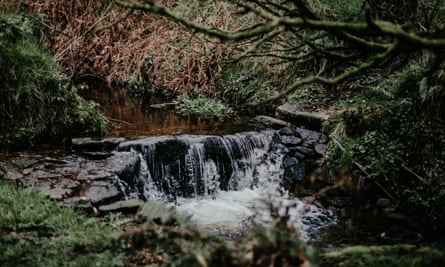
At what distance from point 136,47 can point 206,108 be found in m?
2.67

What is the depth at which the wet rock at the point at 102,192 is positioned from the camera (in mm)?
5309

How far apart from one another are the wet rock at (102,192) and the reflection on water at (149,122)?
1558mm

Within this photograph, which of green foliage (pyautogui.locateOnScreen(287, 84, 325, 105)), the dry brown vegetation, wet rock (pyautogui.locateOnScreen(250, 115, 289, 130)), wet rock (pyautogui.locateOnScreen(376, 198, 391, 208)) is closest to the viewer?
wet rock (pyautogui.locateOnScreen(376, 198, 391, 208))

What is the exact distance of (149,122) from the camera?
7984 mm

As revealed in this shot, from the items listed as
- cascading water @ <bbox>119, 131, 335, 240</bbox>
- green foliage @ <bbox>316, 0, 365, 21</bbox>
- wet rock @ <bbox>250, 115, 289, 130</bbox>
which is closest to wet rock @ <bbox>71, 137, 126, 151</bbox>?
cascading water @ <bbox>119, 131, 335, 240</bbox>

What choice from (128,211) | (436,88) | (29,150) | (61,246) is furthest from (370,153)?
(29,150)

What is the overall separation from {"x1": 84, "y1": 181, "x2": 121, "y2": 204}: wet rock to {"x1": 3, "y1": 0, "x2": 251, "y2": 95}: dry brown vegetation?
4196mm

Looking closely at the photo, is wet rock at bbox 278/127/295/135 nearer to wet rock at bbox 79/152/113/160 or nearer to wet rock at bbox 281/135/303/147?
wet rock at bbox 281/135/303/147

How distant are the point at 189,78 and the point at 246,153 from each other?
121 inches

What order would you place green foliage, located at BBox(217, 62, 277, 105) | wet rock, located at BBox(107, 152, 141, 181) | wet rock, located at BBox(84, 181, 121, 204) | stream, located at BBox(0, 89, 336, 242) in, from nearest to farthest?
wet rock, located at BBox(84, 181, 121, 204)
stream, located at BBox(0, 89, 336, 242)
wet rock, located at BBox(107, 152, 141, 181)
green foliage, located at BBox(217, 62, 277, 105)

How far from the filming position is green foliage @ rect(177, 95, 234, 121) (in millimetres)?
8344

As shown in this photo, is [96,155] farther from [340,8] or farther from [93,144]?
[340,8]

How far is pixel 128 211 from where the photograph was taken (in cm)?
511

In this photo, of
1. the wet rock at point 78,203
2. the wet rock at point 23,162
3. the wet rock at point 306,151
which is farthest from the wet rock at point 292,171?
the wet rock at point 23,162
